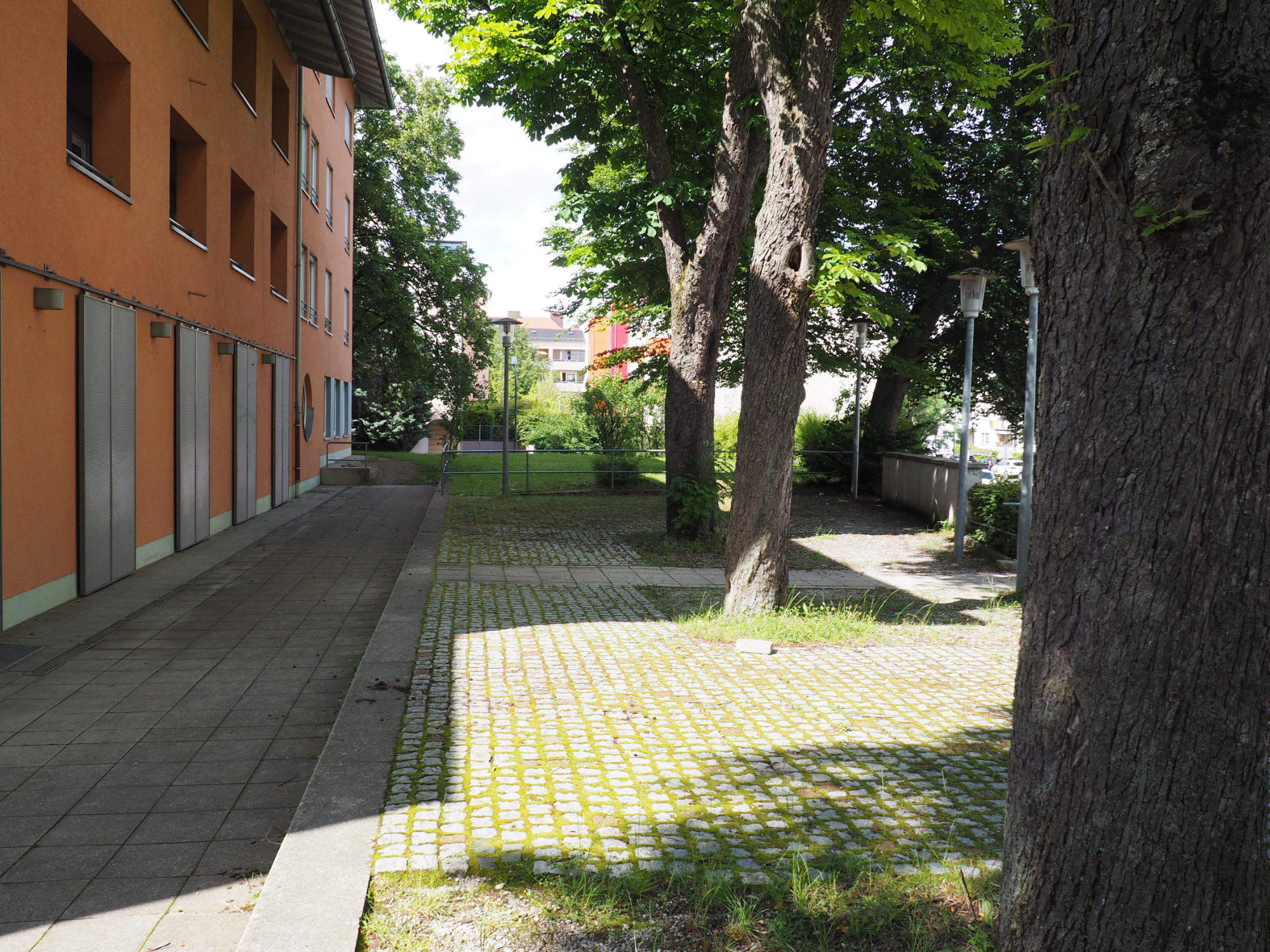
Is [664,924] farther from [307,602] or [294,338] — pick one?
[294,338]

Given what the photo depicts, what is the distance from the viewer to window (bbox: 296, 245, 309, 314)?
20.0m

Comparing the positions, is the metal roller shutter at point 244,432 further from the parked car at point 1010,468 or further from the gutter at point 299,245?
the parked car at point 1010,468

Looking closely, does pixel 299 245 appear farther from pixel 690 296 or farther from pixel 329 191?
pixel 690 296

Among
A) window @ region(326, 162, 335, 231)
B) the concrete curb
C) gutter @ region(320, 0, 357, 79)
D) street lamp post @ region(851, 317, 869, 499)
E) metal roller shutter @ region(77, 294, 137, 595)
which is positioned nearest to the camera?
the concrete curb

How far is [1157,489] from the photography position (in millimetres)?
2338

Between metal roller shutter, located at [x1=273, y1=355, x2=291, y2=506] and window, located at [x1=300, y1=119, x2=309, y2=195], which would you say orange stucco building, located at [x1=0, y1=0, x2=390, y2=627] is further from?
window, located at [x1=300, y1=119, x2=309, y2=195]

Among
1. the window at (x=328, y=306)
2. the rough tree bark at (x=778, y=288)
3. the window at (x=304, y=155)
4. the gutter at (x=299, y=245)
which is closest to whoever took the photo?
the rough tree bark at (x=778, y=288)

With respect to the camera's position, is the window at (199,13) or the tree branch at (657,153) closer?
the window at (199,13)

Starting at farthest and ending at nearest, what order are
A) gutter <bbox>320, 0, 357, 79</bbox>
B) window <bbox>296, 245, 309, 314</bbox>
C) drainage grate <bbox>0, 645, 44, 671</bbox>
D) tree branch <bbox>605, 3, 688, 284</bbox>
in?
window <bbox>296, 245, 309, 314</bbox> → gutter <bbox>320, 0, 357, 79</bbox> → tree branch <bbox>605, 3, 688, 284</bbox> → drainage grate <bbox>0, 645, 44, 671</bbox>

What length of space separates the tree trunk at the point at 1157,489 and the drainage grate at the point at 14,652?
20.8 ft

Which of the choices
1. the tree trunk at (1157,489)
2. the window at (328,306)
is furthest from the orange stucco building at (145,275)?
the tree trunk at (1157,489)

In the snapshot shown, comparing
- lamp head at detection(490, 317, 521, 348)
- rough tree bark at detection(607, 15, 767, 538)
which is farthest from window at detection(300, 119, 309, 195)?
rough tree bark at detection(607, 15, 767, 538)

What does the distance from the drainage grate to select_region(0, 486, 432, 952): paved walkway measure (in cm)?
19

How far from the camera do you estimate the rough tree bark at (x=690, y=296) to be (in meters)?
12.5
